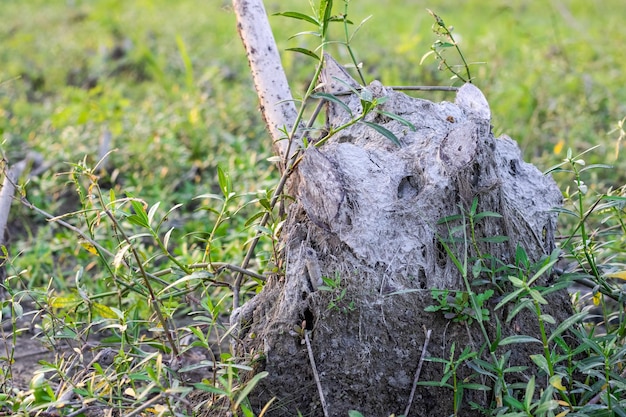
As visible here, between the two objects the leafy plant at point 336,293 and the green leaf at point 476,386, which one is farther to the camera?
the leafy plant at point 336,293

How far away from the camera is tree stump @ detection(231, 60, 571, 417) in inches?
75.7

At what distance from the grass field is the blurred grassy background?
16 mm

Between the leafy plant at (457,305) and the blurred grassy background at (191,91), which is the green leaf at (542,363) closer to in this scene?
the leafy plant at (457,305)

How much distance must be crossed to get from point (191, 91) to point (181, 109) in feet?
0.75

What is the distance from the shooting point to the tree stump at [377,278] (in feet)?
6.31

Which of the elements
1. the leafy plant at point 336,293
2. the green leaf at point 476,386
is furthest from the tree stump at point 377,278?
the green leaf at point 476,386

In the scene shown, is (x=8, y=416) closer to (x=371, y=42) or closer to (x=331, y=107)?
(x=331, y=107)

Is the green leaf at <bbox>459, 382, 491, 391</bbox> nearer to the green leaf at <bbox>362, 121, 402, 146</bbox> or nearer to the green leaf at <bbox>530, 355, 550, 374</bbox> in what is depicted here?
the green leaf at <bbox>530, 355, 550, 374</bbox>

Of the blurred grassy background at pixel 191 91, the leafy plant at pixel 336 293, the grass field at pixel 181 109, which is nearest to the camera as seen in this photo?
the leafy plant at pixel 336 293

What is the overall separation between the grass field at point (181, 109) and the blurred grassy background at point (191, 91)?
2 centimetres

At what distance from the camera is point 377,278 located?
6.37ft

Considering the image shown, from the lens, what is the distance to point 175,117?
4.66 meters

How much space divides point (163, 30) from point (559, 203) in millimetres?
5612

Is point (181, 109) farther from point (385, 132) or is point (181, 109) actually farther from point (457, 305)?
point (457, 305)
